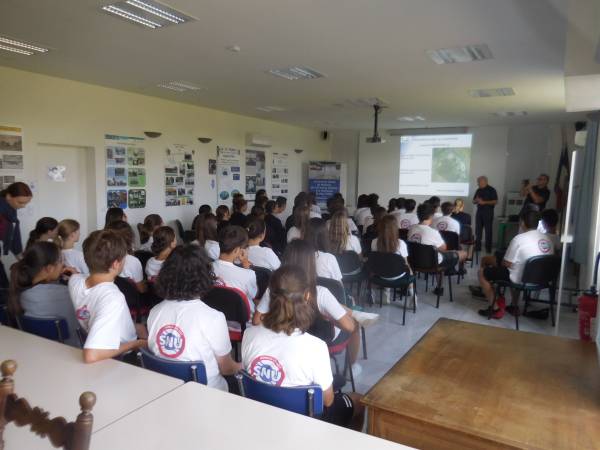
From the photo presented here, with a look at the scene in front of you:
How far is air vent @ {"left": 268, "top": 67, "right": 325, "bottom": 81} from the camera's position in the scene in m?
5.25

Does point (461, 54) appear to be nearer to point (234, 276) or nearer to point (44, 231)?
point (234, 276)

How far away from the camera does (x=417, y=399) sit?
4.51 ft

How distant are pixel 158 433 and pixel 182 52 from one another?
13.7 ft

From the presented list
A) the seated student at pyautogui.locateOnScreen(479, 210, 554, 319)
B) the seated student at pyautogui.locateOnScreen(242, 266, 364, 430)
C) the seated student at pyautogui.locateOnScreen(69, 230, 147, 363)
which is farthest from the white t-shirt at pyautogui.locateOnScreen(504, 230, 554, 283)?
the seated student at pyautogui.locateOnScreen(69, 230, 147, 363)

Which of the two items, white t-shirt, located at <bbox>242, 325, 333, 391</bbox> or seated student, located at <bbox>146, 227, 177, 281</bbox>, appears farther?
seated student, located at <bbox>146, 227, 177, 281</bbox>

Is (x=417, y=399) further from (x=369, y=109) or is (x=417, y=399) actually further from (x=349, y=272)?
(x=369, y=109)

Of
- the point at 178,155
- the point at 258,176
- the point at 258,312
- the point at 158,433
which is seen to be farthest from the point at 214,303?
the point at 258,176

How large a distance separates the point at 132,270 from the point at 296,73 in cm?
327

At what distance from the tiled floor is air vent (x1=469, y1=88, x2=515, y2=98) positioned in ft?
9.50

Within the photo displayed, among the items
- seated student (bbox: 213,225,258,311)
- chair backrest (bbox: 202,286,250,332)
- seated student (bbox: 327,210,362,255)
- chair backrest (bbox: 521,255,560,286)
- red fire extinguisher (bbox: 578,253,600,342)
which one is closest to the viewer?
red fire extinguisher (bbox: 578,253,600,342)

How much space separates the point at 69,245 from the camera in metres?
3.67

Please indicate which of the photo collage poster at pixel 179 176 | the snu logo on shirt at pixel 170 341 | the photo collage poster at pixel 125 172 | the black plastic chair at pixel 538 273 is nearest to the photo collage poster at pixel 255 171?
the photo collage poster at pixel 179 176

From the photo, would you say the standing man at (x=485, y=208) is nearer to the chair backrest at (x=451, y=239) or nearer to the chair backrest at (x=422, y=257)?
the chair backrest at (x=451, y=239)

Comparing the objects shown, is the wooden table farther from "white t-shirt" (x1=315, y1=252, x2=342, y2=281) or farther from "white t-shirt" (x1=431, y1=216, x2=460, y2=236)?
"white t-shirt" (x1=431, y1=216, x2=460, y2=236)
